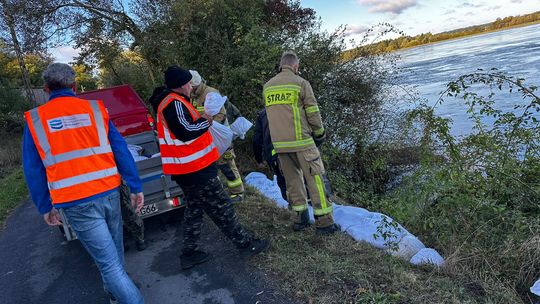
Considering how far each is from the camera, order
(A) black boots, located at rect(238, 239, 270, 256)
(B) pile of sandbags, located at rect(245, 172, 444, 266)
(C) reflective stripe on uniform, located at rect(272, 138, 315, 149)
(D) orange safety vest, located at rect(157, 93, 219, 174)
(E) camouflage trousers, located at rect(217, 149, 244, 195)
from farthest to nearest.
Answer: (E) camouflage trousers, located at rect(217, 149, 244, 195) < (C) reflective stripe on uniform, located at rect(272, 138, 315, 149) < (A) black boots, located at rect(238, 239, 270, 256) < (B) pile of sandbags, located at rect(245, 172, 444, 266) < (D) orange safety vest, located at rect(157, 93, 219, 174)

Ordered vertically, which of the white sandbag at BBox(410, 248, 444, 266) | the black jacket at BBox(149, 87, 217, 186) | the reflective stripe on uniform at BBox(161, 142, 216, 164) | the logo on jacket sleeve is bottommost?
the white sandbag at BBox(410, 248, 444, 266)

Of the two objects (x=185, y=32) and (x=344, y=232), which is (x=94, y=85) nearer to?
(x=185, y=32)

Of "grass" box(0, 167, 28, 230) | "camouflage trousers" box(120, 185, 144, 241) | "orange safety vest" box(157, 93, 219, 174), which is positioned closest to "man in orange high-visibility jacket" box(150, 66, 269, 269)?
"orange safety vest" box(157, 93, 219, 174)

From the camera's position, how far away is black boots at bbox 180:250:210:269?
3.74m

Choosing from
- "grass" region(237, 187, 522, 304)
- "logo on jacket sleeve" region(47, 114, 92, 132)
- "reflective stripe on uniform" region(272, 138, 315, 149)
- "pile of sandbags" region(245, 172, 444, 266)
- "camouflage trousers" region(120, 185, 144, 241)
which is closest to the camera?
"logo on jacket sleeve" region(47, 114, 92, 132)

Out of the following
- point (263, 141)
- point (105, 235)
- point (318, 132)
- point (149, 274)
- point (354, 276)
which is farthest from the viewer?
point (263, 141)

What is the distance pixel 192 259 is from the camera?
148 inches

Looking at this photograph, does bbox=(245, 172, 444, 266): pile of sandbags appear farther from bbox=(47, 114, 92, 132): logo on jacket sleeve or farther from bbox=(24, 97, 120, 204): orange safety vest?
bbox=(47, 114, 92, 132): logo on jacket sleeve

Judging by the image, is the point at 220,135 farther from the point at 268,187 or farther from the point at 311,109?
the point at 268,187

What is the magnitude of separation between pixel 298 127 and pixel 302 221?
114 centimetres

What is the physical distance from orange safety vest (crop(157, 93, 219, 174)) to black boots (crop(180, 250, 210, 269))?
94 cm

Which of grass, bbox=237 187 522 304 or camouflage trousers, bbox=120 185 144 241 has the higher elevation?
camouflage trousers, bbox=120 185 144 241

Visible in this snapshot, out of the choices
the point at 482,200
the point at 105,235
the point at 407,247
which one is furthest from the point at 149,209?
the point at 482,200

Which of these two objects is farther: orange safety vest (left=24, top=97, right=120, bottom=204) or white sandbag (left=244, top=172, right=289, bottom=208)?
white sandbag (left=244, top=172, right=289, bottom=208)
